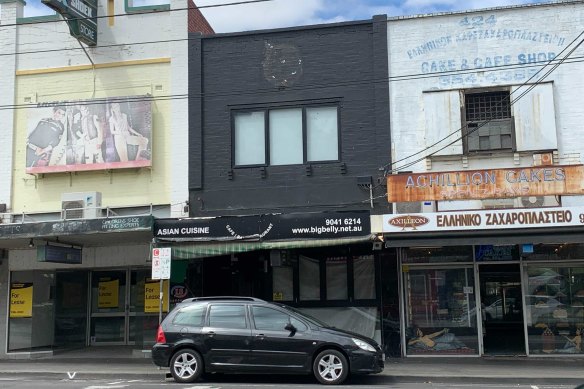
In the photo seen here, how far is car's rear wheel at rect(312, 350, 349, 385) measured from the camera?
11.2 m

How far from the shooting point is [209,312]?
12.0m

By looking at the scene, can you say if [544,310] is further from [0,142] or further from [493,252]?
[0,142]

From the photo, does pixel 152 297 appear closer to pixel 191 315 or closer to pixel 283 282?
pixel 283 282

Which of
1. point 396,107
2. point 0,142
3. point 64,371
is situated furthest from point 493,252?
point 0,142

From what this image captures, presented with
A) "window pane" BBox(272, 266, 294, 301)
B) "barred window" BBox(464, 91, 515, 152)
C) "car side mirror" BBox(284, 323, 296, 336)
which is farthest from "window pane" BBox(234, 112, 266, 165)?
"car side mirror" BBox(284, 323, 296, 336)

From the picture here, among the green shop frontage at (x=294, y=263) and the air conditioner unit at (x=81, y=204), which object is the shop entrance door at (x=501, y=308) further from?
the air conditioner unit at (x=81, y=204)

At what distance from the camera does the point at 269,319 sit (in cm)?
1176

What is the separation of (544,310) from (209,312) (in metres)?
8.06

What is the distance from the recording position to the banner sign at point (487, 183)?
44.5 ft

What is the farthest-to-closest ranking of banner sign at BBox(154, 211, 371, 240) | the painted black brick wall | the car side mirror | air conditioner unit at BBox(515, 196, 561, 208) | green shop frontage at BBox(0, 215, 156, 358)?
the painted black brick wall, green shop frontage at BBox(0, 215, 156, 358), air conditioner unit at BBox(515, 196, 561, 208), banner sign at BBox(154, 211, 371, 240), the car side mirror

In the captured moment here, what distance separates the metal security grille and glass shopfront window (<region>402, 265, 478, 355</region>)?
3.70m

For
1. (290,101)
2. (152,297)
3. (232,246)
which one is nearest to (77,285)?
(152,297)

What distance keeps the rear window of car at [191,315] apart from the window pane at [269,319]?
101 centimetres

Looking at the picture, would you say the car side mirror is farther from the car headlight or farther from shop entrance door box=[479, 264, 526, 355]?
shop entrance door box=[479, 264, 526, 355]
